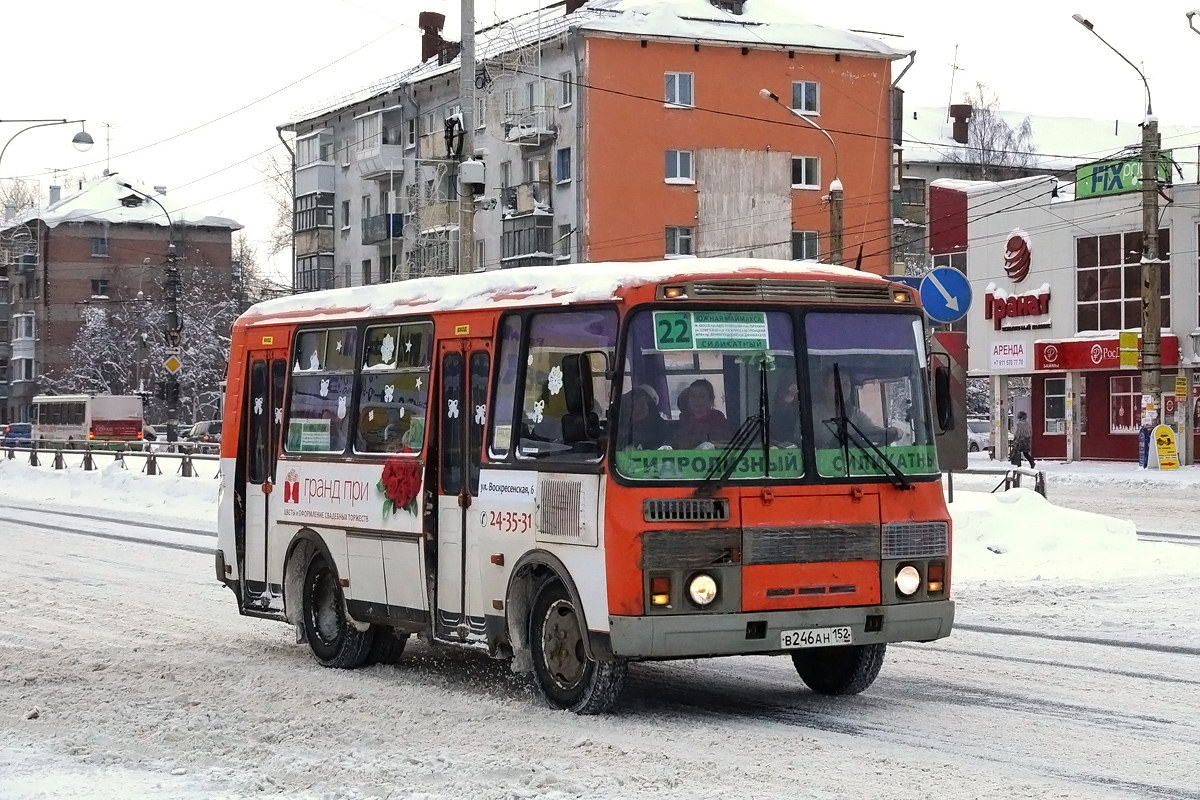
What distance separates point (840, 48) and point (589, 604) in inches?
2256

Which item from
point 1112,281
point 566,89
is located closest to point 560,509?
point 1112,281

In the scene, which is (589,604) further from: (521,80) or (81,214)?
(81,214)

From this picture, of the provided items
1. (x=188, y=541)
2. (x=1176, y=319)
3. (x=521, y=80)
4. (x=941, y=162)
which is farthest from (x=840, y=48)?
(x=188, y=541)

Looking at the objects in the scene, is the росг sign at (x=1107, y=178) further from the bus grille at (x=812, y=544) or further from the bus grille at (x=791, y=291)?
the bus grille at (x=812, y=544)

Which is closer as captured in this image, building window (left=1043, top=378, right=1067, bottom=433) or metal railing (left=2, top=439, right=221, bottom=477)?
metal railing (left=2, top=439, right=221, bottom=477)

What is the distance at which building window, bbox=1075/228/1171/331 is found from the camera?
2164 inches

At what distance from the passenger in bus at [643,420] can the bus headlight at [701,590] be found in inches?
27.7

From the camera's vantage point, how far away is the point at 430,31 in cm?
7662

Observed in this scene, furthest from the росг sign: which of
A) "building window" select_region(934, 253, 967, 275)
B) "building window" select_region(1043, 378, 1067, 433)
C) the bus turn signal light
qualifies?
the bus turn signal light

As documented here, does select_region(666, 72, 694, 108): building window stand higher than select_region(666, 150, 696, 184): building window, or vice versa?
select_region(666, 72, 694, 108): building window

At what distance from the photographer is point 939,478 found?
10.7 metres

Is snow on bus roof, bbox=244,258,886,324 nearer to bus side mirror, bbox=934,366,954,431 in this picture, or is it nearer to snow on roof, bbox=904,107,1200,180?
bus side mirror, bbox=934,366,954,431

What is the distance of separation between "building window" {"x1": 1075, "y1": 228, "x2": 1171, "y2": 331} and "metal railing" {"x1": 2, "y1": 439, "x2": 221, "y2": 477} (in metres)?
26.0

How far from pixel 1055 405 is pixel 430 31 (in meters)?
31.2
